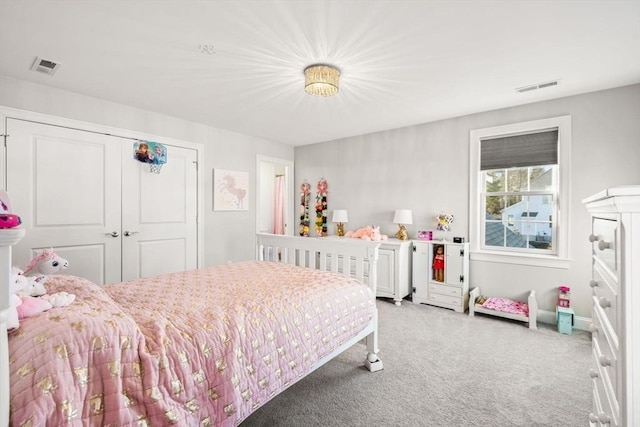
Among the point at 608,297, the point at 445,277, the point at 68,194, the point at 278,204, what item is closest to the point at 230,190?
the point at 68,194

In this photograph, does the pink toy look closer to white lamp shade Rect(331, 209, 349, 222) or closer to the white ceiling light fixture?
the white ceiling light fixture

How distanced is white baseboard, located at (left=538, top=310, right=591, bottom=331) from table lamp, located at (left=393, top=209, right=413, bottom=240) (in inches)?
69.0

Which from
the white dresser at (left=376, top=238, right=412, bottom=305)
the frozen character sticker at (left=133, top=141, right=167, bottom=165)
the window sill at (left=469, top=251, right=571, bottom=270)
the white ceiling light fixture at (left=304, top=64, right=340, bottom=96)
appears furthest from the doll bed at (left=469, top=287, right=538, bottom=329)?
the frozen character sticker at (left=133, top=141, right=167, bottom=165)

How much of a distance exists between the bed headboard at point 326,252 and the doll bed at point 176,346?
12.9 inches

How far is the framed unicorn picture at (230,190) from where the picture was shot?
4453 millimetres

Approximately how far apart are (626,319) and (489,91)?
9.43ft

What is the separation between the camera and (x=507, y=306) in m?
3.38

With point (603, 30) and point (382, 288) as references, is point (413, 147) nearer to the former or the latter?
point (382, 288)

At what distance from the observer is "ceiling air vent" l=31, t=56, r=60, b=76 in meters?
2.46

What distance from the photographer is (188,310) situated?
4.93ft

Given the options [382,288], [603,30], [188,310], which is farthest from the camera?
[382,288]

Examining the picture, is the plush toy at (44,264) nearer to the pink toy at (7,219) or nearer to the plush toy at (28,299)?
the plush toy at (28,299)

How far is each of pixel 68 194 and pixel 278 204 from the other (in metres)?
4.19

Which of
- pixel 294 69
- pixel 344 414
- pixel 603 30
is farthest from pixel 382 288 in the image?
pixel 603 30
